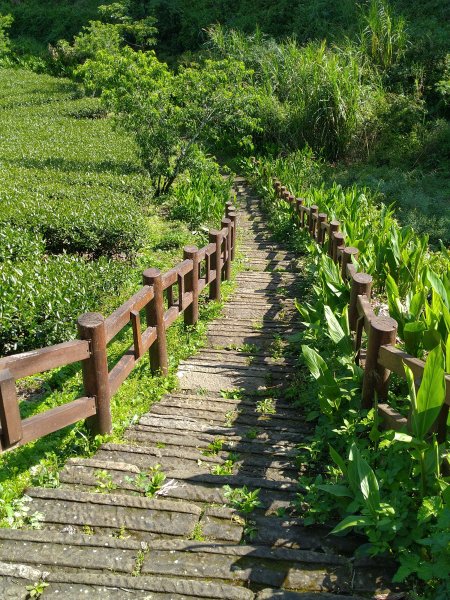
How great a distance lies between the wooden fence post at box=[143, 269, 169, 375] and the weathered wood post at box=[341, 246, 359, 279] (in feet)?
6.20

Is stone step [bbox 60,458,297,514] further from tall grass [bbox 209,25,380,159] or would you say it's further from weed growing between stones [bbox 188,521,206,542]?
tall grass [bbox 209,25,380,159]

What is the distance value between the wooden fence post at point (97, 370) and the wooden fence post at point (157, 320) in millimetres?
1043

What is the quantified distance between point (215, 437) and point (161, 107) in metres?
8.61

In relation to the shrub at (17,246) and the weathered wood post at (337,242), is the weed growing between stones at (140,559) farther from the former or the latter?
the shrub at (17,246)

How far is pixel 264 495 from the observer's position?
315cm

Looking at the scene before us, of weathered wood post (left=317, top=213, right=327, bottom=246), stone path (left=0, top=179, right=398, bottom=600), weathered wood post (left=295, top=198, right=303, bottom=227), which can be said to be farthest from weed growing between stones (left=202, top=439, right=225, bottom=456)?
weathered wood post (left=295, top=198, right=303, bottom=227)

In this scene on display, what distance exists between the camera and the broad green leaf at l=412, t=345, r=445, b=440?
105 inches

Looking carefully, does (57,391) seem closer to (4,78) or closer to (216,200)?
(216,200)

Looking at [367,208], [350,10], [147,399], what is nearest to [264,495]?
[147,399]

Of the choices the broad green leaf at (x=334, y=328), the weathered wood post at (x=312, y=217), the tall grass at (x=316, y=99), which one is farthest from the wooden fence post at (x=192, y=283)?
the tall grass at (x=316, y=99)

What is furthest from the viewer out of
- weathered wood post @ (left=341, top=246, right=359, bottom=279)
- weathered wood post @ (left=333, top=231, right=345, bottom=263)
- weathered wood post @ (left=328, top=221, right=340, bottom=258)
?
weathered wood post @ (left=328, top=221, right=340, bottom=258)

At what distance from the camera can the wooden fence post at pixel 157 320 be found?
15.2 ft

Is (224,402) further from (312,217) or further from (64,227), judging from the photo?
(312,217)

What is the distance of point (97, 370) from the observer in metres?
3.66
